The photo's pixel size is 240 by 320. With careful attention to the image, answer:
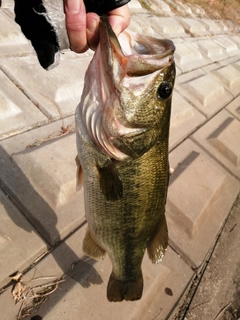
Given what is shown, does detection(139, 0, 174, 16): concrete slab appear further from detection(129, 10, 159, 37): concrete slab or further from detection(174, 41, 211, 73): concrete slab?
detection(174, 41, 211, 73): concrete slab

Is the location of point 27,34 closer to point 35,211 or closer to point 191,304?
point 35,211

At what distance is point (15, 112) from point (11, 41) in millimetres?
1110

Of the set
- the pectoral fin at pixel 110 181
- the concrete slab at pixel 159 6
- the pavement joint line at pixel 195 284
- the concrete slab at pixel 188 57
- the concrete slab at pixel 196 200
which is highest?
the pectoral fin at pixel 110 181

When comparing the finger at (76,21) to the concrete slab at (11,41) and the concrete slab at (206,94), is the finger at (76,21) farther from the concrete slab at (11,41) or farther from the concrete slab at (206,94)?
the concrete slab at (206,94)

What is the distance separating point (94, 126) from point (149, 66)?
15.7 inches

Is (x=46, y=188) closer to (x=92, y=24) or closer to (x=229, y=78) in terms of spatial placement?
(x=92, y=24)

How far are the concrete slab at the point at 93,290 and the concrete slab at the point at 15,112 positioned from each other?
1062mm

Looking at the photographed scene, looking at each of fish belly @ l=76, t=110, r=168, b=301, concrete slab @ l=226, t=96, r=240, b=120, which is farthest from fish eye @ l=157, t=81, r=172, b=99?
concrete slab @ l=226, t=96, r=240, b=120

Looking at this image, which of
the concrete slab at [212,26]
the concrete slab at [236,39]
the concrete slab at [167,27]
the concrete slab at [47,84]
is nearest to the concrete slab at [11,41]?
the concrete slab at [47,84]

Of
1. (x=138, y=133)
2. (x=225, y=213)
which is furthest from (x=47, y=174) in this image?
(x=225, y=213)

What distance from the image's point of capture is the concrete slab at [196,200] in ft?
9.85

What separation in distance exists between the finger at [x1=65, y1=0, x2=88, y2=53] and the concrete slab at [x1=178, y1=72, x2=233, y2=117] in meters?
3.78

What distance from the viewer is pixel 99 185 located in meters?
1.75

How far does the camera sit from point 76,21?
138cm
